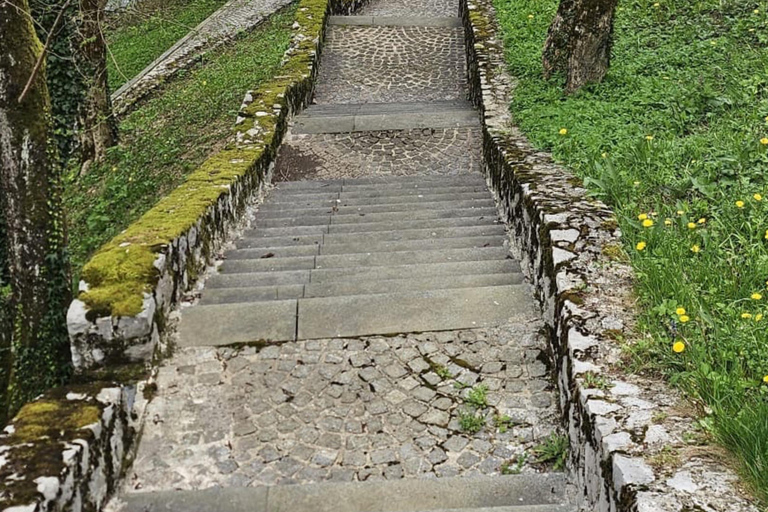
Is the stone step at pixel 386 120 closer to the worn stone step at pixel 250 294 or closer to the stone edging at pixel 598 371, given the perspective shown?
the stone edging at pixel 598 371

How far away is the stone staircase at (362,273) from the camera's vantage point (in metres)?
4.36

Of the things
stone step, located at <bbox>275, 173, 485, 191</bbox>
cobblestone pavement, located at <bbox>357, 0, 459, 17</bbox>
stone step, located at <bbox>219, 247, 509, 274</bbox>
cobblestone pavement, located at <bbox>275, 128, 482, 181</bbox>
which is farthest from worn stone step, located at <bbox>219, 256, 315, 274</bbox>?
cobblestone pavement, located at <bbox>357, 0, 459, 17</bbox>

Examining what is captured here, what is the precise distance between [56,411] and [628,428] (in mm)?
2518

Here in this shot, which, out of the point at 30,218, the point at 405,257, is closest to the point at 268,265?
the point at 405,257

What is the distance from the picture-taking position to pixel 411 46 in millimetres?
13242

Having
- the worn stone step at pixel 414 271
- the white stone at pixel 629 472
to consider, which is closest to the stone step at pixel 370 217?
the worn stone step at pixel 414 271

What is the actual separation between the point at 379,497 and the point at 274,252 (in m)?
3.01

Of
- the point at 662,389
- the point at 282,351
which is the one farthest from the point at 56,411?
the point at 662,389

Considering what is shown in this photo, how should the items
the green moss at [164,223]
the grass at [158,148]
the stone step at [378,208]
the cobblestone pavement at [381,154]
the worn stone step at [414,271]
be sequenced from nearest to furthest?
the green moss at [164,223] → the worn stone step at [414,271] → the stone step at [378,208] → the cobblestone pavement at [381,154] → the grass at [158,148]

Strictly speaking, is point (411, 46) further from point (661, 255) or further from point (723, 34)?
point (661, 255)

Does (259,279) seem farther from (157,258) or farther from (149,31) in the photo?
(149,31)

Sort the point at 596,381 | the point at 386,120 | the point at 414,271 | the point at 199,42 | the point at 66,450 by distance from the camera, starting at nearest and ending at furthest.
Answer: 1. the point at 66,450
2. the point at 596,381
3. the point at 414,271
4. the point at 386,120
5. the point at 199,42

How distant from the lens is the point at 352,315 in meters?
4.43

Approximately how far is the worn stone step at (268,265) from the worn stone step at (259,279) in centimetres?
16
